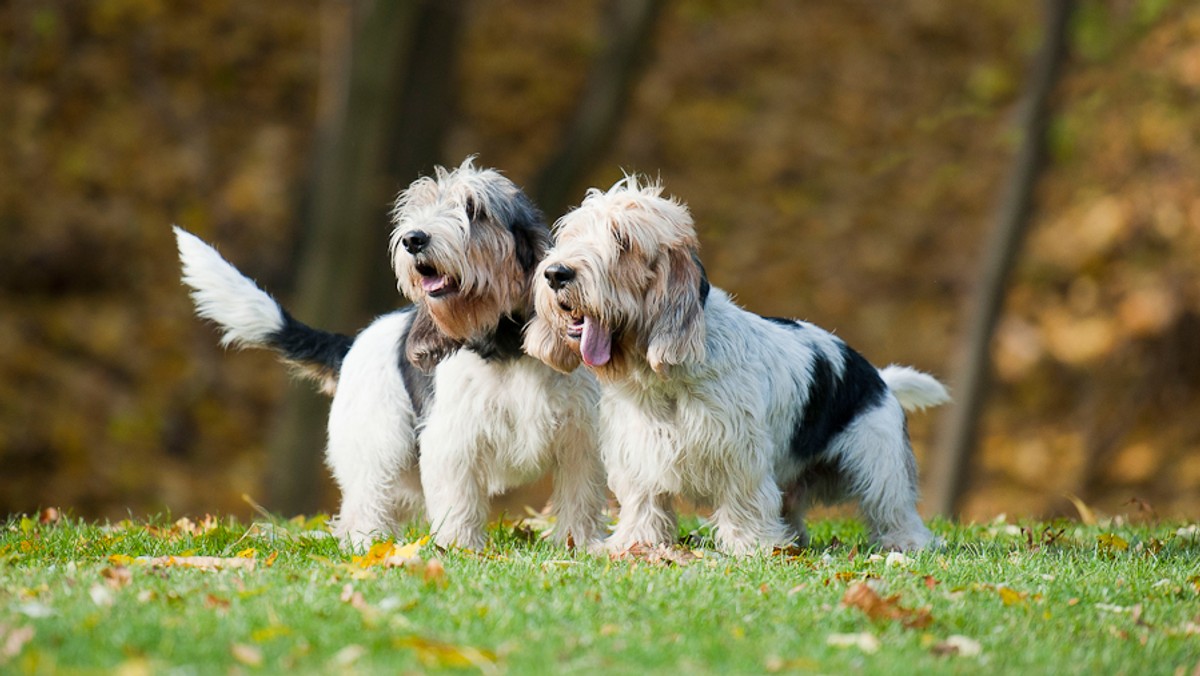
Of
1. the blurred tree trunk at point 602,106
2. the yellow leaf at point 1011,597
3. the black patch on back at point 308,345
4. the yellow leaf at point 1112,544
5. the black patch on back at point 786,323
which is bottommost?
the yellow leaf at point 1112,544

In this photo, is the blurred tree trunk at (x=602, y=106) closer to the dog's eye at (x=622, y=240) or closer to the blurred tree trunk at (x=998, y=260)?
the blurred tree trunk at (x=998, y=260)

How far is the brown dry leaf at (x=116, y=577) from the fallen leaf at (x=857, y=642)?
98.6 inches

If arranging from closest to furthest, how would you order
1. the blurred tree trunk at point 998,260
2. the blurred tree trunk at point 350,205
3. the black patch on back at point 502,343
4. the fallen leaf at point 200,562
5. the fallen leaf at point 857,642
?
the fallen leaf at point 857,642, the fallen leaf at point 200,562, the black patch on back at point 502,343, the blurred tree trunk at point 350,205, the blurred tree trunk at point 998,260

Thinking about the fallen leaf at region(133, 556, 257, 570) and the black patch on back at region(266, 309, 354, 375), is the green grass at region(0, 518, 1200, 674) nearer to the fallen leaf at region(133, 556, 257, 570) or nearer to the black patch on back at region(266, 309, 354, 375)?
the fallen leaf at region(133, 556, 257, 570)

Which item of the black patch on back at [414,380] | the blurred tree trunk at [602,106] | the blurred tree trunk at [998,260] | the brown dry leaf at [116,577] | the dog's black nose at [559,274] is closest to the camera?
the brown dry leaf at [116,577]

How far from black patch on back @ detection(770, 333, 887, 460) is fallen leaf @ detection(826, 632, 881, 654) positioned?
209cm

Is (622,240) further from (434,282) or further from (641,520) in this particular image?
(641,520)

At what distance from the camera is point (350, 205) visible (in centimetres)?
1151

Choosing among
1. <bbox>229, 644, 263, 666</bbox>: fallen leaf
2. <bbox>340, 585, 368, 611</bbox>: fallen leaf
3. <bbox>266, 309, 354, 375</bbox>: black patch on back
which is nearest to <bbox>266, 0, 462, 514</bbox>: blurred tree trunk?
<bbox>266, 309, 354, 375</bbox>: black patch on back

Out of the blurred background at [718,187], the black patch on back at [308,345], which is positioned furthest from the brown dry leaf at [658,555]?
the blurred background at [718,187]

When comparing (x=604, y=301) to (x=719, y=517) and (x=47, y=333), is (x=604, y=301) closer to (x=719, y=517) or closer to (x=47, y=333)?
(x=719, y=517)

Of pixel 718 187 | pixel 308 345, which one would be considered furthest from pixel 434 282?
pixel 718 187

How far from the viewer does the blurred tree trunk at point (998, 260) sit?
41.7ft

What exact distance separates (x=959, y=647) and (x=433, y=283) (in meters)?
2.87
